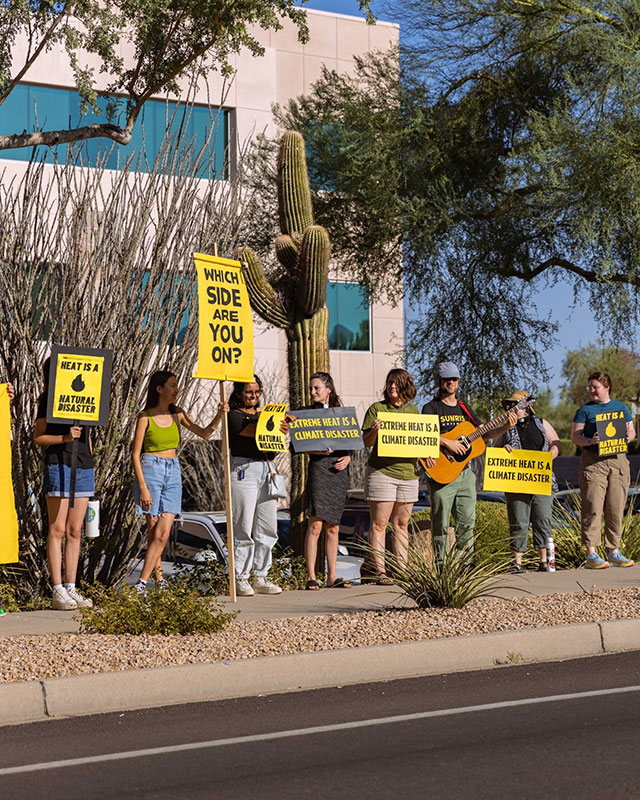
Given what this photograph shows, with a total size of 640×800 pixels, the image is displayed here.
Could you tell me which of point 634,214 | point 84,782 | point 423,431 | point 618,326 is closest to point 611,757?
point 84,782

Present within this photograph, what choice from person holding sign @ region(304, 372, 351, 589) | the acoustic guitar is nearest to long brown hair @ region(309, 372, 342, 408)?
person holding sign @ region(304, 372, 351, 589)

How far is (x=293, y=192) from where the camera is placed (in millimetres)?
12961

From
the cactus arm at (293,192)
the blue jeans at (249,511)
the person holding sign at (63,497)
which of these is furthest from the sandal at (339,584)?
the cactus arm at (293,192)

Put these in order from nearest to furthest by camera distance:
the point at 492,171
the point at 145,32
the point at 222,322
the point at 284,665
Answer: the point at 284,665 < the point at 222,322 < the point at 145,32 < the point at 492,171

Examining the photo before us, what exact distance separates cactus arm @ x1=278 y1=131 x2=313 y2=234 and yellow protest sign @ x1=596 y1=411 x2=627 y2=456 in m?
3.69

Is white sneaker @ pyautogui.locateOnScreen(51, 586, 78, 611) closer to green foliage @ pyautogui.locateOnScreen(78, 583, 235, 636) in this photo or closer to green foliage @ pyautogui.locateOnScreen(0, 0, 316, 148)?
green foliage @ pyautogui.locateOnScreen(78, 583, 235, 636)

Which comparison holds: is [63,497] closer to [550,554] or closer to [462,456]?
[462,456]

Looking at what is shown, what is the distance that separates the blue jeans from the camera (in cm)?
1077

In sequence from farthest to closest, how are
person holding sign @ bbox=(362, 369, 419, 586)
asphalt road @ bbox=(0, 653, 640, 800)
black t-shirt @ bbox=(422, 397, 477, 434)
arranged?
black t-shirt @ bbox=(422, 397, 477, 434)
person holding sign @ bbox=(362, 369, 419, 586)
asphalt road @ bbox=(0, 653, 640, 800)

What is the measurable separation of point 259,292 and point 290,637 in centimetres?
516

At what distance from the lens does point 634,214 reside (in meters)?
17.7

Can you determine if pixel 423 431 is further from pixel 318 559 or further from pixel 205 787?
pixel 205 787

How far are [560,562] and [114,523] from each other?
16.2 ft

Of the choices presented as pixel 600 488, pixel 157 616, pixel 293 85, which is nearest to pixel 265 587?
pixel 157 616
